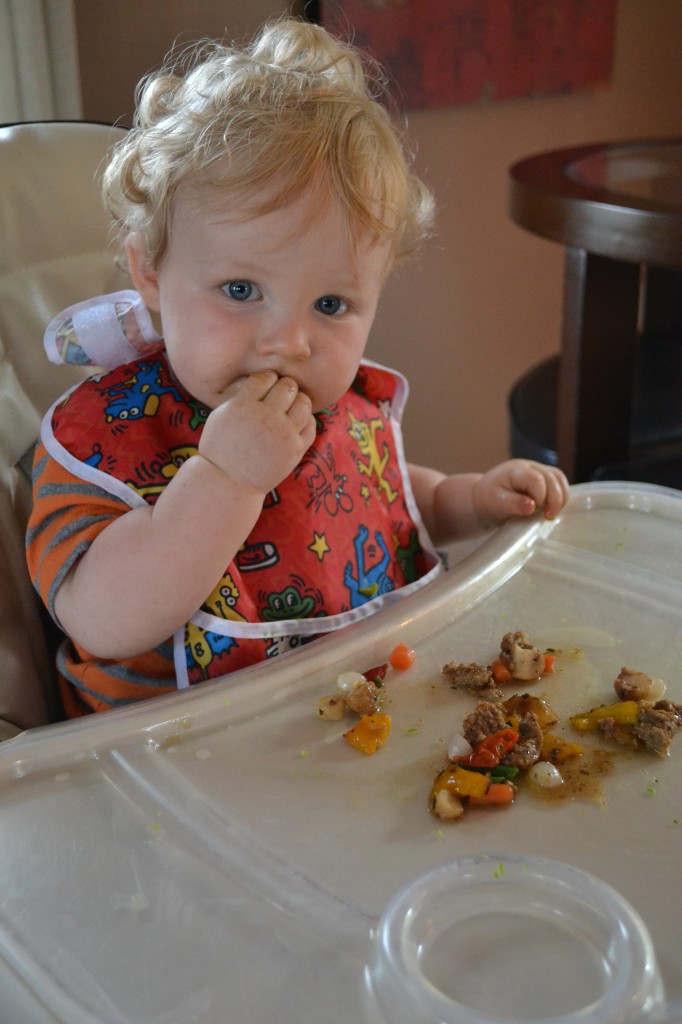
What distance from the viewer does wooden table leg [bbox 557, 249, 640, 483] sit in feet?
4.75

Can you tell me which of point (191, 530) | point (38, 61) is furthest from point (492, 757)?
point (38, 61)

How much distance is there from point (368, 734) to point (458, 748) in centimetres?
6

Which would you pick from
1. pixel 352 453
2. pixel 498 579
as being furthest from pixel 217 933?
pixel 352 453

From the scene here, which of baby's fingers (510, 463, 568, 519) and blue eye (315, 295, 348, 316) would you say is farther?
baby's fingers (510, 463, 568, 519)

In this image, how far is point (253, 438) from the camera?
32.3 inches

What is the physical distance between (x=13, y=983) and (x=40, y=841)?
115mm

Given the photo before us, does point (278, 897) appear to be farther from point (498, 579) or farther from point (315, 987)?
point (498, 579)

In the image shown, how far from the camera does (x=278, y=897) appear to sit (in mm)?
559

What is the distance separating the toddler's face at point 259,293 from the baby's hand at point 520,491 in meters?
0.26

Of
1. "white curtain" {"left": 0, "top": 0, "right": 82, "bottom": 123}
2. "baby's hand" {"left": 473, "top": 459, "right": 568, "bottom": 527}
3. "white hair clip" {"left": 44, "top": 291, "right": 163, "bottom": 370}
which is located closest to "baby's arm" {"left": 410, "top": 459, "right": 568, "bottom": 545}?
"baby's hand" {"left": 473, "top": 459, "right": 568, "bottom": 527}

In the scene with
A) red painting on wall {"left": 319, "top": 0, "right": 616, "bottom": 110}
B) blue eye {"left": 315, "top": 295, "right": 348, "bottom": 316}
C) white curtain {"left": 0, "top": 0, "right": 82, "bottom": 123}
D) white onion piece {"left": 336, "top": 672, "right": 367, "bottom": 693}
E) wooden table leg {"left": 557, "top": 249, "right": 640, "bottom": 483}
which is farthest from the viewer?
red painting on wall {"left": 319, "top": 0, "right": 616, "bottom": 110}

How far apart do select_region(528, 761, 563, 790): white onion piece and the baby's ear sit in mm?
531

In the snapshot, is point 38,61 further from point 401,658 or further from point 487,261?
point 487,261

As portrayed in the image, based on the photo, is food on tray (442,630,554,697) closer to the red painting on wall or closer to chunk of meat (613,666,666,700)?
chunk of meat (613,666,666,700)
